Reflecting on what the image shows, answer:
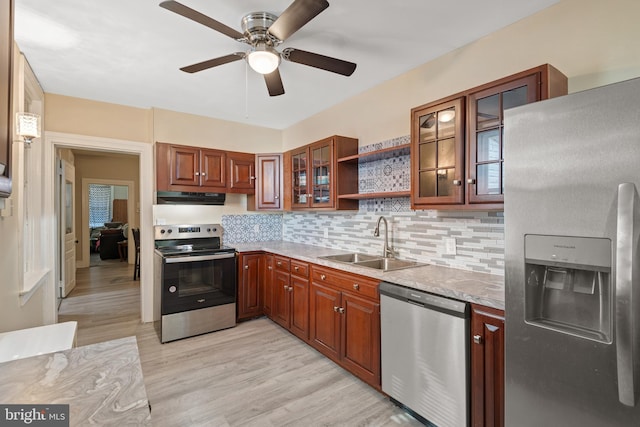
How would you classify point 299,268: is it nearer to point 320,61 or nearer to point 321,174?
point 321,174

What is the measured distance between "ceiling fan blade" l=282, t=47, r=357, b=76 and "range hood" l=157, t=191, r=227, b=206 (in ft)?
7.75

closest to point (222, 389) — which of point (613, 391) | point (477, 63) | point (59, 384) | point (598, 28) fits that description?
point (59, 384)

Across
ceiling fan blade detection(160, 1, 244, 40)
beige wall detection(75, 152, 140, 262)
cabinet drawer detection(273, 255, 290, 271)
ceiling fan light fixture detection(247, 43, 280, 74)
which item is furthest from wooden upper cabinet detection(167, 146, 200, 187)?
beige wall detection(75, 152, 140, 262)

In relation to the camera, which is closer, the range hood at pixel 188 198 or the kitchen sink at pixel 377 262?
the kitchen sink at pixel 377 262

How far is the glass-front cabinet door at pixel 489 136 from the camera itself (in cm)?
177

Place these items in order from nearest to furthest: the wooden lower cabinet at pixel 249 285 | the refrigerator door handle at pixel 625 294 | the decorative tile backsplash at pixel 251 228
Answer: the refrigerator door handle at pixel 625 294 < the wooden lower cabinet at pixel 249 285 < the decorative tile backsplash at pixel 251 228

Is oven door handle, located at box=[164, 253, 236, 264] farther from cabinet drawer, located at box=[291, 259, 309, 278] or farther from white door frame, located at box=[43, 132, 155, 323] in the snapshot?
cabinet drawer, located at box=[291, 259, 309, 278]

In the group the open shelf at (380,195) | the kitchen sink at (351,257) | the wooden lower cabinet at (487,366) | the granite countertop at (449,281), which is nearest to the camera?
the wooden lower cabinet at (487,366)

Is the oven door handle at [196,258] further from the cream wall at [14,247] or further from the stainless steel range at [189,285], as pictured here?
the cream wall at [14,247]

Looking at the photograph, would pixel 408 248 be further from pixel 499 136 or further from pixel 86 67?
pixel 86 67

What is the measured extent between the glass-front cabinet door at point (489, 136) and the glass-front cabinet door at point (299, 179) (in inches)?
75.1

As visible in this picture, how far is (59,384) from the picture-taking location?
2.81 feet

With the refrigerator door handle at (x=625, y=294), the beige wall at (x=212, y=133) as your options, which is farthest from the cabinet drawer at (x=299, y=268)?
the refrigerator door handle at (x=625, y=294)

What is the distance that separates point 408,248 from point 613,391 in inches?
65.9
